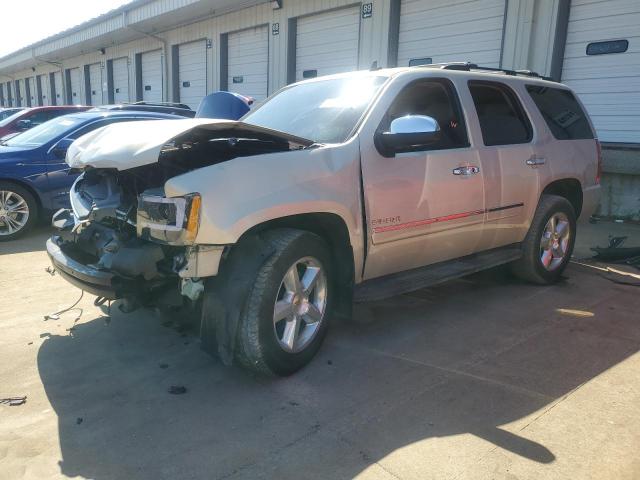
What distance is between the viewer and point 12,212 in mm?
6789

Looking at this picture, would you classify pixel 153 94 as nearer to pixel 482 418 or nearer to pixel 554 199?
pixel 554 199

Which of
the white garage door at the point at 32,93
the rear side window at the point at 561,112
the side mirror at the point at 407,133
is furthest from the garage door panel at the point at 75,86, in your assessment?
the side mirror at the point at 407,133

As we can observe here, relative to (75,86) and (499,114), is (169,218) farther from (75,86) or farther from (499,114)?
(75,86)

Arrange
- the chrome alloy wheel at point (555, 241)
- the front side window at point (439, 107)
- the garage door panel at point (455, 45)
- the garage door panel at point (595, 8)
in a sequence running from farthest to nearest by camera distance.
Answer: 1. the garage door panel at point (455, 45)
2. the garage door panel at point (595, 8)
3. the chrome alloy wheel at point (555, 241)
4. the front side window at point (439, 107)

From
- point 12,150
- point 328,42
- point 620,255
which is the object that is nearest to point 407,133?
point 620,255

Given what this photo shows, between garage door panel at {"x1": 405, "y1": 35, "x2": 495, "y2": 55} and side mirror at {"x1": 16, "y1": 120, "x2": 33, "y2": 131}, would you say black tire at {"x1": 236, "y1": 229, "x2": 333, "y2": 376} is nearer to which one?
garage door panel at {"x1": 405, "y1": 35, "x2": 495, "y2": 55}

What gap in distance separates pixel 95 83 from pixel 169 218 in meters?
26.0

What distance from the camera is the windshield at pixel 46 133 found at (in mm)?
7238

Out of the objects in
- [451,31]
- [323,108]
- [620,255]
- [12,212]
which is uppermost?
[451,31]

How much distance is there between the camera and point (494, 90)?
4688 mm

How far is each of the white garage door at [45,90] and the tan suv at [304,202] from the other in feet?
107

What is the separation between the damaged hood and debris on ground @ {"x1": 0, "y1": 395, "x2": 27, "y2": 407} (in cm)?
137

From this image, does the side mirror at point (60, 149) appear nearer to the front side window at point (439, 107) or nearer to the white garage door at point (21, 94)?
the front side window at point (439, 107)

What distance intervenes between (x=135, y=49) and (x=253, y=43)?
8.24 meters
